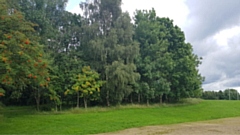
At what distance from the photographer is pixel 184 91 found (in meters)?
33.2

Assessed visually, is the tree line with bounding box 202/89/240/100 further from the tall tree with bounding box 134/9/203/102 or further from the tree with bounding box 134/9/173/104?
the tree with bounding box 134/9/173/104

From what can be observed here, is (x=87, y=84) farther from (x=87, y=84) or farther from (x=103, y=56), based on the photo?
(x=103, y=56)

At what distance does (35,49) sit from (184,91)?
23818mm

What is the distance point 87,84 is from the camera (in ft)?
84.1

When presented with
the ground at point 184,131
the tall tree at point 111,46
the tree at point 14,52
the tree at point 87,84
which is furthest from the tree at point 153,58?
the tree at point 14,52

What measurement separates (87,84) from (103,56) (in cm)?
389

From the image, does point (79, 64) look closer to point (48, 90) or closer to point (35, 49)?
point (48, 90)

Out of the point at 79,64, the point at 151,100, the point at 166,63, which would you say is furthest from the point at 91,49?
the point at 151,100

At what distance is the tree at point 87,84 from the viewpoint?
1005 inches

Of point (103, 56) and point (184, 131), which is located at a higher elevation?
point (103, 56)

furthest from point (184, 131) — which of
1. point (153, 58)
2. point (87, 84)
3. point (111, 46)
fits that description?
point (153, 58)

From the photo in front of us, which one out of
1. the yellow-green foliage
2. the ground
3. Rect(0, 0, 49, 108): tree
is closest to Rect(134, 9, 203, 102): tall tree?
the yellow-green foliage

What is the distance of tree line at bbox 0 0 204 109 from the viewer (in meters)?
26.3

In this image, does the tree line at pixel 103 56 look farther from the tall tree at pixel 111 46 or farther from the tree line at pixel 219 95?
the tree line at pixel 219 95
